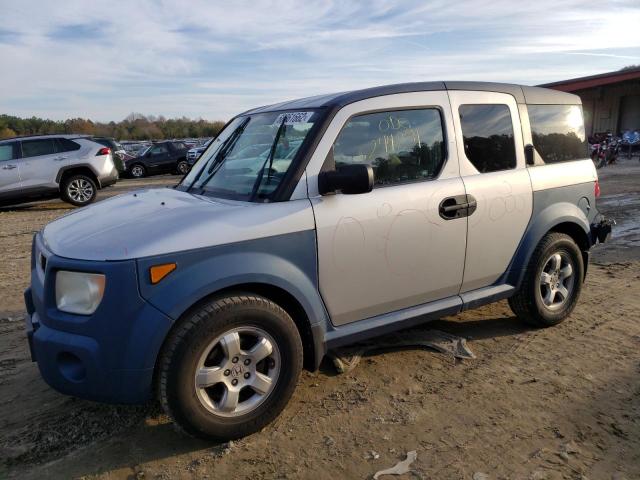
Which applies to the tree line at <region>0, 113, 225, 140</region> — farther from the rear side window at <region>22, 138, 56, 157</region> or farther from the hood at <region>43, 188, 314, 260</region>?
the hood at <region>43, 188, 314, 260</region>

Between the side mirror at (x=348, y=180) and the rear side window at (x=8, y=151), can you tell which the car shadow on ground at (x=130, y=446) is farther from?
the rear side window at (x=8, y=151)

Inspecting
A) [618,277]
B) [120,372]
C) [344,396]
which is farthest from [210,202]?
[618,277]

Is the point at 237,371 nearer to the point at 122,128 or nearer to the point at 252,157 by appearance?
the point at 252,157

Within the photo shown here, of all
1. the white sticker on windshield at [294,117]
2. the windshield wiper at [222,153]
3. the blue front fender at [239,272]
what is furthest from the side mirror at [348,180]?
the windshield wiper at [222,153]

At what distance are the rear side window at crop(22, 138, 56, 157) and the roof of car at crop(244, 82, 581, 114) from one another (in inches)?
405

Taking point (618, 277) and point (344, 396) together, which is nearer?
point (344, 396)

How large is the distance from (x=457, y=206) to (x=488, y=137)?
2.20ft

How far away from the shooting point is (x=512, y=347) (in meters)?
4.02

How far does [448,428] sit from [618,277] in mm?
3712

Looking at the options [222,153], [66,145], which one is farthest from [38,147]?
[222,153]

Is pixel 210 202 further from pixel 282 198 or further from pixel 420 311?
pixel 420 311

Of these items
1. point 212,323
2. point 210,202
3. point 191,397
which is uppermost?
point 210,202

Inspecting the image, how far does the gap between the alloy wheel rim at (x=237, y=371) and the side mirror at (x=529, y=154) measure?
2472 millimetres

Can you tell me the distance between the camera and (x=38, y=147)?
41.1 feet
